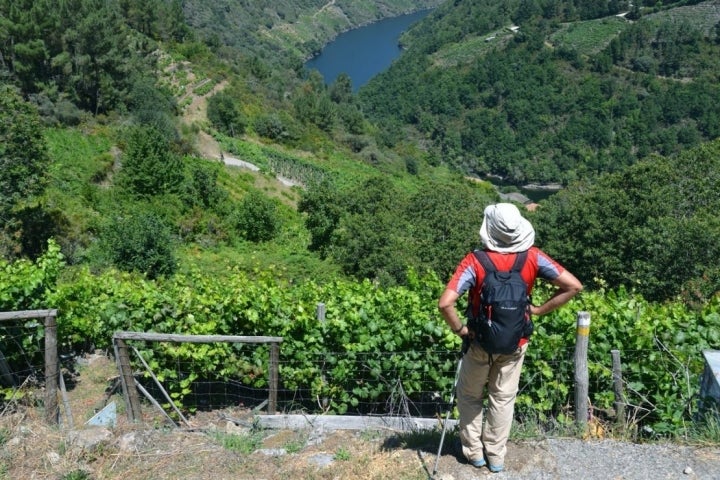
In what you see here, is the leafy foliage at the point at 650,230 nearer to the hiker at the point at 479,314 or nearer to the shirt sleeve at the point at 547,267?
the hiker at the point at 479,314

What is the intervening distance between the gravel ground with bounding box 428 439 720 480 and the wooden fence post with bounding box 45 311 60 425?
4.04 metres

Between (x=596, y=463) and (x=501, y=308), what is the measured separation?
76.9 inches

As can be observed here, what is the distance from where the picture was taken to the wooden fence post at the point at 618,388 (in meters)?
5.85

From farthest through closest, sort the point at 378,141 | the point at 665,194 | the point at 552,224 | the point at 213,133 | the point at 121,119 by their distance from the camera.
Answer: the point at 378,141 < the point at 213,133 < the point at 121,119 < the point at 552,224 < the point at 665,194

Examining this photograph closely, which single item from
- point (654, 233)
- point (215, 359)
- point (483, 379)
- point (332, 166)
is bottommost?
point (332, 166)

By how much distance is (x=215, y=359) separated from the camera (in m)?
7.03

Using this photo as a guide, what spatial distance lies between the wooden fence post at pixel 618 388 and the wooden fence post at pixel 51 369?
223 inches

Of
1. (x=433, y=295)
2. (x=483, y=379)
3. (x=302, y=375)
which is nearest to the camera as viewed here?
(x=483, y=379)

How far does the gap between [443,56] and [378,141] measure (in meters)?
94.6

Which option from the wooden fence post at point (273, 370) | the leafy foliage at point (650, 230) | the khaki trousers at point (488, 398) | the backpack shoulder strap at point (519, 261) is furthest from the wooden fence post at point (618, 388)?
the leafy foliage at point (650, 230)

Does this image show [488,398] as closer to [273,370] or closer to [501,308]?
[501,308]

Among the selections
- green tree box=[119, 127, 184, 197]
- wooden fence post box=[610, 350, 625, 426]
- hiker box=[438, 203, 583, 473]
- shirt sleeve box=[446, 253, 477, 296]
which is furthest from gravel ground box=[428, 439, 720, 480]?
green tree box=[119, 127, 184, 197]

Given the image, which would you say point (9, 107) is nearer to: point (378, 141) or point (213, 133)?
point (213, 133)

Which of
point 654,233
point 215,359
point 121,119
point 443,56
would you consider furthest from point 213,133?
point 443,56
